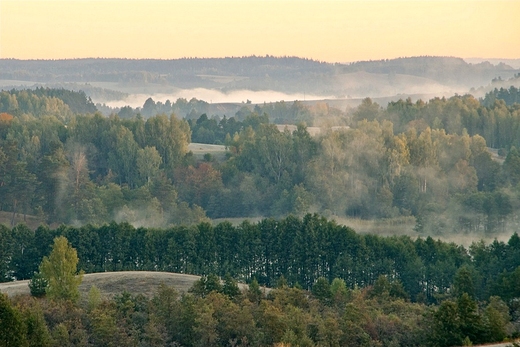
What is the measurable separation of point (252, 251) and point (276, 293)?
83.7 ft

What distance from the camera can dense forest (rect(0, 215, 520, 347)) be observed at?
6019 cm

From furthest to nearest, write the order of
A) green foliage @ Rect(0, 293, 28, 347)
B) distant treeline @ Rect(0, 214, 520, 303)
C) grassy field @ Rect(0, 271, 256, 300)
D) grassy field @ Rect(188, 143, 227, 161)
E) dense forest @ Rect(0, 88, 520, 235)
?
grassy field @ Rect(188, 143, 227, 161) → dense forest @ Rect(0, 88, 520, 235) → distant treeline @ Rect(0, 214, 520, 303) → grassy field @ Rect(0, 271, 256, 300) → green foliage @ Rect(0, 293, 28, 347)

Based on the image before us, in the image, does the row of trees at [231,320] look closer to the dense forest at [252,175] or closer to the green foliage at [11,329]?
the green foliage at [11,329]

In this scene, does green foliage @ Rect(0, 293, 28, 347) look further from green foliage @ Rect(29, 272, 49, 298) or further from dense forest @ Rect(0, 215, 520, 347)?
green foliage @ Rect(29, 272, 49, 298)

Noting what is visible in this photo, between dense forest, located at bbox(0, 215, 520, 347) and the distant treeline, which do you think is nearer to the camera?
dense forest, located at bbox(0, 215, 520, 347)

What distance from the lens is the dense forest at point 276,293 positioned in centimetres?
6019

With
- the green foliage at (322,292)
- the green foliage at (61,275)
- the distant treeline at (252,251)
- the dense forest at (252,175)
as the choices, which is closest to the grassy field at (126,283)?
the green foliage at (61,275)

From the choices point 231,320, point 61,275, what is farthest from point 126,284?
point 231,320

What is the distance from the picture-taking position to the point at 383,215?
5546 inches

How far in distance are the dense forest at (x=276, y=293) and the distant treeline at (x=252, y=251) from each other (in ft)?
0.39

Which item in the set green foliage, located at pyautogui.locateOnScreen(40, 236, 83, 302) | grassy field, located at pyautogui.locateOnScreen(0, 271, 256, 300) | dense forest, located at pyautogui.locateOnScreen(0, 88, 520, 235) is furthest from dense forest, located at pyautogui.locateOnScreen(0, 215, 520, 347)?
dense forest, located at pyautogui.locateOnScreen(0, 88, 520, 235)

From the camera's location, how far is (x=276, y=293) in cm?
7031

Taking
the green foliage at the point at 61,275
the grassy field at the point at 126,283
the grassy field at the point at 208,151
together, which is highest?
the green foliage at the point at 61,275

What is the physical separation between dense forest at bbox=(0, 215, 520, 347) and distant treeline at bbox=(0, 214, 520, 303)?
119mm
